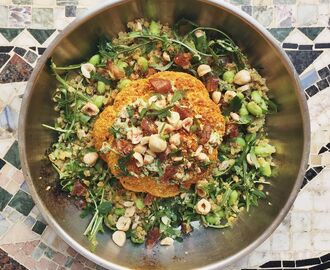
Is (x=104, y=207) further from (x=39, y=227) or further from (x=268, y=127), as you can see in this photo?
(x=268, y=127)

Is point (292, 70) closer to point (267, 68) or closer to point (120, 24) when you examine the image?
point (267, 68)

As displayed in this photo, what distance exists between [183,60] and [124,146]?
1.13 ft

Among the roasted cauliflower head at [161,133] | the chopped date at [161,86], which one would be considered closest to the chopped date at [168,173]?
the roasted cauliflower head at [161,133]

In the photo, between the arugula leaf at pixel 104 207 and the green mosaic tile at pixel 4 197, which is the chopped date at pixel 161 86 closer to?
the arugula leaf at pixel 104 207

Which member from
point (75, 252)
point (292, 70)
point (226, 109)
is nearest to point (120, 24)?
point (226, 109)

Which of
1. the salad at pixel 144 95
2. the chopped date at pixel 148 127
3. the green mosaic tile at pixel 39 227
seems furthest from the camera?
the green mosaic tile at pixel 39 227

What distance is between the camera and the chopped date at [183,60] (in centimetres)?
193

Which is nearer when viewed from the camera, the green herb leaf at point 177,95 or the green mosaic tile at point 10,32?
the green herb leaf at point 177,95

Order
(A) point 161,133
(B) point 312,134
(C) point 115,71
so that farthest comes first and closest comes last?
1. (B) point 312,134
2. (C) point 115,71
3. (A) point 161,133

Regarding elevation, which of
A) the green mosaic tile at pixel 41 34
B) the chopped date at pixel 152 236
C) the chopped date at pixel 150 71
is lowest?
the chopped date at pixel 152 236

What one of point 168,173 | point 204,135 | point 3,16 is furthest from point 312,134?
point 3,16

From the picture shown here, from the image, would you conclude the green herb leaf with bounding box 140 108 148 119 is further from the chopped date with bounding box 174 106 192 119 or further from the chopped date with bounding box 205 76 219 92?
the chopped date with bounding box 205 76 219 92

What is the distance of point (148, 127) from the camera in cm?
177

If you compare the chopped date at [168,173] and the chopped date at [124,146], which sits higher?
the chopped date at [124,146]
